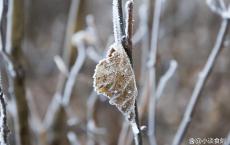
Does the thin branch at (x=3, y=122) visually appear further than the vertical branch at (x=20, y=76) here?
No

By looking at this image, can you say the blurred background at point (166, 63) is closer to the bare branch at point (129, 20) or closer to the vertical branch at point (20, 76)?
the vertical branch at point (20, 76)

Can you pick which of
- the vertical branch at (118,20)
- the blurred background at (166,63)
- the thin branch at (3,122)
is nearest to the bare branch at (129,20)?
the vertical branch at (118,20)

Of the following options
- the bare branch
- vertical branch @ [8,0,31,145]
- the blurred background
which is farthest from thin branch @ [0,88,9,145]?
the blurred background

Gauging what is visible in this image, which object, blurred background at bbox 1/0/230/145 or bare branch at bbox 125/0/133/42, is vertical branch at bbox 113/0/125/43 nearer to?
bare branch at bbox 125/0/133/42

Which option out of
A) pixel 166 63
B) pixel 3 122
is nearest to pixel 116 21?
pixel 3 122

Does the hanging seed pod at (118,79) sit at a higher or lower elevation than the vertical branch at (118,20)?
lower

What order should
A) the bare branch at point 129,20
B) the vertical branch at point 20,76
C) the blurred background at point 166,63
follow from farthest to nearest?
the blurred background at point 166,63
the vertical branch at point 20,76
the bare branch at point 129,20

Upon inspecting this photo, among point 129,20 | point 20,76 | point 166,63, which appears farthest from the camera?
point 166,63

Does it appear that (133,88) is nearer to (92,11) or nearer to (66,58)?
(66,58)

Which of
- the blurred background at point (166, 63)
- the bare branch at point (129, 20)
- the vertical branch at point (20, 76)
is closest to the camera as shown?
the bare branch at point (129, 20)

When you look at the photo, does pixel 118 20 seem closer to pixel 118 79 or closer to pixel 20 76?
pixel 118 79
